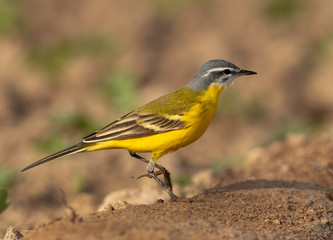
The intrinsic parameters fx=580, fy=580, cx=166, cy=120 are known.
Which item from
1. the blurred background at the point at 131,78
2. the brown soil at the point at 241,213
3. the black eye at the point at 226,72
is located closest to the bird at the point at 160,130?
the black eye at the point at 226,72

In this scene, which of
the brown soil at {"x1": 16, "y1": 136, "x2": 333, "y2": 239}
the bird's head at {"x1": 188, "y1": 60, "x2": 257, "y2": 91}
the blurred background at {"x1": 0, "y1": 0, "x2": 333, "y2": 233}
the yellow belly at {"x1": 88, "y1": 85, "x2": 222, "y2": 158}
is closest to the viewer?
the brown soil at {"x1": 16, "y1": 136, "x2": 333, "y2": 239}

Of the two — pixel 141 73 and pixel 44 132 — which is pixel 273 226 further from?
pixel 141 73

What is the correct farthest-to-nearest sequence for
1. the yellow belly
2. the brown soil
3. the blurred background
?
1. the blurred background
2. the yellow belly
3. the brown soil

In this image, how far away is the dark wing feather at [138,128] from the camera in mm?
6540

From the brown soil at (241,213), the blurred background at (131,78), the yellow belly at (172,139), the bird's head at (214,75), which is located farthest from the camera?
the blurred background at (131,78)

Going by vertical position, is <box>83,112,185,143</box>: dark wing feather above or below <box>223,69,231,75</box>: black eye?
below

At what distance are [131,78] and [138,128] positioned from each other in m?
5.82

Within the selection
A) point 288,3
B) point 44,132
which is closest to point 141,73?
point 44,132

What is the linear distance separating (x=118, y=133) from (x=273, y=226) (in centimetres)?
218

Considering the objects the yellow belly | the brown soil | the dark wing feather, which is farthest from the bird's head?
the brown soil

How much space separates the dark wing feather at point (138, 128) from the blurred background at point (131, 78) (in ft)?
4.43

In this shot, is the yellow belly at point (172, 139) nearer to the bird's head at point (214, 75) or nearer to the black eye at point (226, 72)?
the bird's head at point (214, 75)

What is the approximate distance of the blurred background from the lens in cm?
966

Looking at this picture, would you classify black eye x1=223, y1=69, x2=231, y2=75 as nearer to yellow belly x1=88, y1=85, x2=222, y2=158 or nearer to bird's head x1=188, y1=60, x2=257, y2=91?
bird's head x1=188, y1=60, x2=257, y2=91
